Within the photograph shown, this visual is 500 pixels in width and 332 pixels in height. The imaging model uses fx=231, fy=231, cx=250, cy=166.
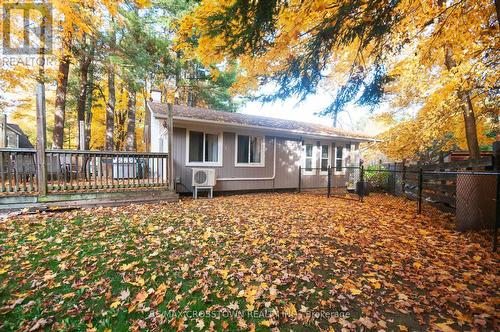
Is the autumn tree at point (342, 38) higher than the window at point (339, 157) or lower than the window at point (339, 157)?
higher

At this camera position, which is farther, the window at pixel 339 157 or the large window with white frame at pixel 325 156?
the window at pixel 339 157

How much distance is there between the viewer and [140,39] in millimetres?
11664

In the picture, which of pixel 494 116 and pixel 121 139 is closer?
pixel 494 116

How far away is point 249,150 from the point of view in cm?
1036

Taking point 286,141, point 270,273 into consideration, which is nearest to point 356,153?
point 286,141

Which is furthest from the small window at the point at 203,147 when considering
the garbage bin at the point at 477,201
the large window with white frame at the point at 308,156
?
the garbage bin at the point at 477,201

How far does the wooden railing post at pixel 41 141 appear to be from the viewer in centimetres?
578

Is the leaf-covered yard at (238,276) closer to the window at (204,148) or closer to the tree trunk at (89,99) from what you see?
the window at (204,148)

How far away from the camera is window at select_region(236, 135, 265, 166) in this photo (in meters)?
10.1

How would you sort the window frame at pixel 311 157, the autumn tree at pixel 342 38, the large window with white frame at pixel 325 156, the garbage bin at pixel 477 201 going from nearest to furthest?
the autumn tree at pixel 342 38
the garbage bin at pixel 477 201
the window frame at pixel 311 157
the large window with white frame at pixel 325 156

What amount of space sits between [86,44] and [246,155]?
32.1 feet

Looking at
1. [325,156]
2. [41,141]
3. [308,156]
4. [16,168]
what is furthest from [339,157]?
[16,168]

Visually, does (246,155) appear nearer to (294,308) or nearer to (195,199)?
(195,199)

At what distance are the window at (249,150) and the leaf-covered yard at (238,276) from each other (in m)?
5.17
